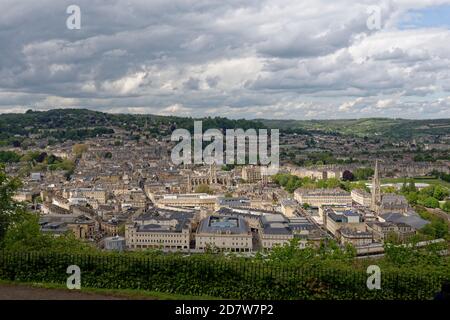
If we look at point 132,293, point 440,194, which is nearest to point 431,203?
point 440,194

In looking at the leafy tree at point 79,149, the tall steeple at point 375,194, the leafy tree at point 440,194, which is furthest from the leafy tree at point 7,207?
the leafy tree at point 79,149

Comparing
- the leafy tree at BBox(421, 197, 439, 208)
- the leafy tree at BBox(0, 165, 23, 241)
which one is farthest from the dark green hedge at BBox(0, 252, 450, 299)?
the leafy tree at BBox(421, 197, 439, 208)

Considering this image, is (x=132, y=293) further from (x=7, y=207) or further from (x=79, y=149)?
(x=79, y=149)

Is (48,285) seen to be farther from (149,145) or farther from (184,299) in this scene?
(149,145)

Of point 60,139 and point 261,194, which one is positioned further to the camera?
point 60,139

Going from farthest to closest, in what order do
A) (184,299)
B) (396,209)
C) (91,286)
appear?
(396,209), (91,286), (184,299)

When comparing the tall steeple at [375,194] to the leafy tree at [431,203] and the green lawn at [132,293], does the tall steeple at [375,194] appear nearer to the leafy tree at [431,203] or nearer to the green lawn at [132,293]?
the leafy tree at [431,203]

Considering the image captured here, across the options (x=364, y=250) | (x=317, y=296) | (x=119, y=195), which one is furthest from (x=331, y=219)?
(x=317, y=296)
